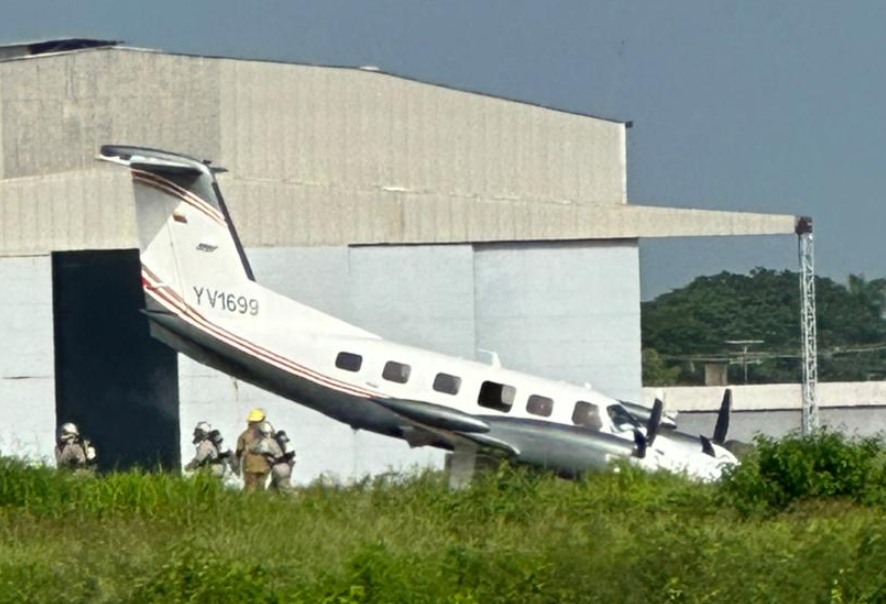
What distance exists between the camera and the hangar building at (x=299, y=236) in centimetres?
3709

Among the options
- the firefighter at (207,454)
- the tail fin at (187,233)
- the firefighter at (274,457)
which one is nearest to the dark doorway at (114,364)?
the tail fin at (187,233)

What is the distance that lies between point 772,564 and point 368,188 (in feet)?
89.7

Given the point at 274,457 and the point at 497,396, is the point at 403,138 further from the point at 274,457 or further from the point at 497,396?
the point at 274,457

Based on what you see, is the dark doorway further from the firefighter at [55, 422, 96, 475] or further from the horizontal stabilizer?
the horizontal stabilizer

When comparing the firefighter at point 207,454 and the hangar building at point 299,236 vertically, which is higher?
the hangar building at point 299,236

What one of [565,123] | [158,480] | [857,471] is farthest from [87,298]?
[857,471]

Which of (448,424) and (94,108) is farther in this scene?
(94,108)

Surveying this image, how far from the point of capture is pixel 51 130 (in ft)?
125

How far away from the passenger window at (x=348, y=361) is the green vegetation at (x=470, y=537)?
6.28 meters

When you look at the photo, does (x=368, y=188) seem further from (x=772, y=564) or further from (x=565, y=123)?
(x=772, y=564)

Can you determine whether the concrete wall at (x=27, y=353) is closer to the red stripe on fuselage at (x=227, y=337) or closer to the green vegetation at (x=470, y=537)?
the red stripe on fuselage at (x=227, y=337)

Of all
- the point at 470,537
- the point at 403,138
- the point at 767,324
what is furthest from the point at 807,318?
the point at 767,324

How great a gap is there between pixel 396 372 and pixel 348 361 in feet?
3.20

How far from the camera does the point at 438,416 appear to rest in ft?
84.2
